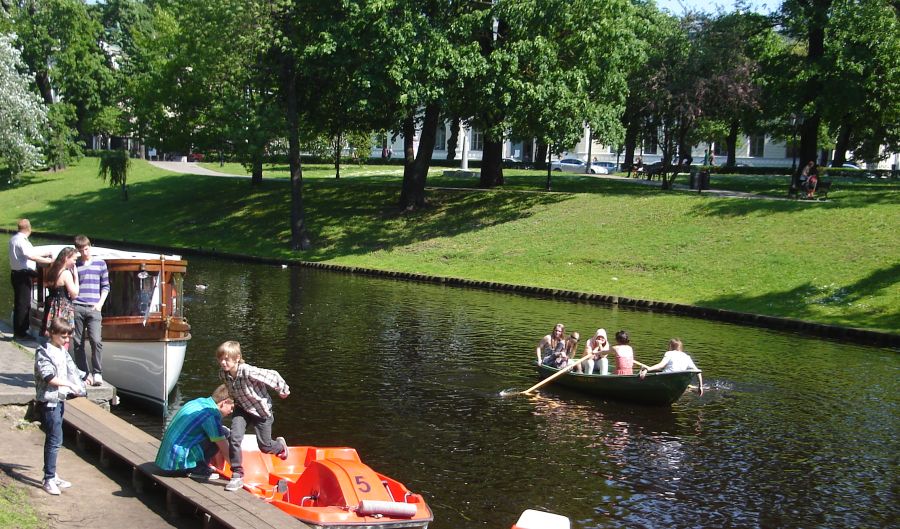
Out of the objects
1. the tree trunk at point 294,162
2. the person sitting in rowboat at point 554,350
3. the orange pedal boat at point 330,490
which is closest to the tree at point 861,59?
the tree trunk at point 294,162

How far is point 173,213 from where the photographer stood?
203 feet

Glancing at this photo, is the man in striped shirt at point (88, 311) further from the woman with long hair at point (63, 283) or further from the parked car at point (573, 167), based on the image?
the parked car at point (573, 167)

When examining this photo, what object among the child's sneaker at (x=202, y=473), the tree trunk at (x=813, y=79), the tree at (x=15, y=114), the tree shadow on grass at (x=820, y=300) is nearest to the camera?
the child's sneaker at (x=202, y=473)

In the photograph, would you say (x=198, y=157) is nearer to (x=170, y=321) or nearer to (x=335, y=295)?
(x=335, y=295)

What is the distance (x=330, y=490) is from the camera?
12.1 metres

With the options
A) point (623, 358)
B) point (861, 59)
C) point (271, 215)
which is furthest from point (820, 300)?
point (271, 215)

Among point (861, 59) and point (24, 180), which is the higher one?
point (861, 59)

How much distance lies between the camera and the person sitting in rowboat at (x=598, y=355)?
2230 cm

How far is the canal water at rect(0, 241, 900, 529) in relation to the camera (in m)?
14.7

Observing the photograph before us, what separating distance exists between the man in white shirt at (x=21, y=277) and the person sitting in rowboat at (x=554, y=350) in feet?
38.5

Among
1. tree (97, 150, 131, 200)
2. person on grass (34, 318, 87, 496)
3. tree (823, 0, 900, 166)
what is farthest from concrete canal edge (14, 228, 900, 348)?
person on grass (34, 318, 87, 496)

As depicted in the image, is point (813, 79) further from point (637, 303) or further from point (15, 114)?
point (15, 114)

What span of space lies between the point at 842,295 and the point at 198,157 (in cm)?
7331

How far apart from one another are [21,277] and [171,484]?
11.4 metres
